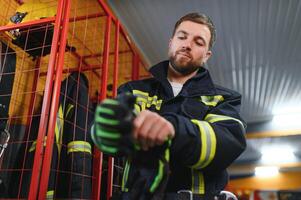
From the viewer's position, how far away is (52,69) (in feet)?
4.78

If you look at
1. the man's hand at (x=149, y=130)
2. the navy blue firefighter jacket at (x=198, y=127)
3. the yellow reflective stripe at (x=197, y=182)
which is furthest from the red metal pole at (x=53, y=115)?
the man's hand at (x=149, y=130)

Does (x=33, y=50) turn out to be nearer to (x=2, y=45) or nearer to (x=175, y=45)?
(x=2, y=45)

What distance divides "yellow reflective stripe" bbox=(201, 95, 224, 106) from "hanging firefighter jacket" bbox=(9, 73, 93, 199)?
90 cm

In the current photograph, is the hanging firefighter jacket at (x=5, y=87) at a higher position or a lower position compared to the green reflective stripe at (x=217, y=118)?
higher

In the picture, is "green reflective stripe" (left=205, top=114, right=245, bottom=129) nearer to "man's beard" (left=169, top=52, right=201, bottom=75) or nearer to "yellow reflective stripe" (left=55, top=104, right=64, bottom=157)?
"man's beard" (left=169, top=52, right=201, bottom=75)

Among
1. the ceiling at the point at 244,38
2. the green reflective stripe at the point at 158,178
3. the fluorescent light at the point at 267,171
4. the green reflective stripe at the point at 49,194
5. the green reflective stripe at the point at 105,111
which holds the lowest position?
the green reflective stripe at the point at 49,194

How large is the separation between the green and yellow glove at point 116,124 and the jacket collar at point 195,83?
0.44 m

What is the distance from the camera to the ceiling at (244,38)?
2643 mm

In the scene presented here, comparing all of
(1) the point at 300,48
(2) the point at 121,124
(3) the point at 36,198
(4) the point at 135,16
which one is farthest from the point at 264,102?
(2) the point at 121,124

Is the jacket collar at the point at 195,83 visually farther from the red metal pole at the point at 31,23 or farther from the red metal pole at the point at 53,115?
the red metal pole at the point at 31,23

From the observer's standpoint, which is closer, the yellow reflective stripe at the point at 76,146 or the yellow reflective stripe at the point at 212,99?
the yellow reflective stripe at the point at 212,99

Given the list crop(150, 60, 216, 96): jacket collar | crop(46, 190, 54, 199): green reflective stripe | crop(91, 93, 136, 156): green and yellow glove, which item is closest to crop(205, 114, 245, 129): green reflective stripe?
crop(150, 60, 216, 96): jacket collar

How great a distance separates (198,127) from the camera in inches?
30.7

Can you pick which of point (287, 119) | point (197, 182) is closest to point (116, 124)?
point (197, 182)
